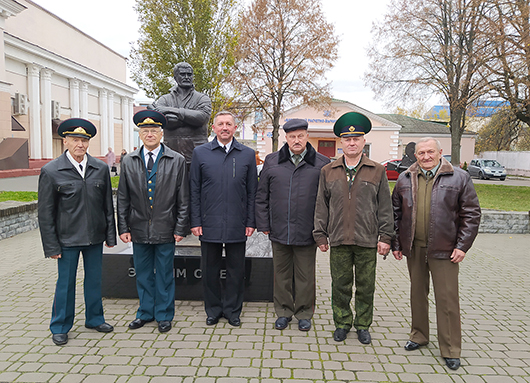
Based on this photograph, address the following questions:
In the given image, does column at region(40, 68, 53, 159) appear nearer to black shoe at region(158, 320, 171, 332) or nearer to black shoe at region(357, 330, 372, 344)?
black shoe at region(158, 320, 171, 332)

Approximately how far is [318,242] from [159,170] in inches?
66.8

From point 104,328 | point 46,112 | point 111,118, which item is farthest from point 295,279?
point 111,118

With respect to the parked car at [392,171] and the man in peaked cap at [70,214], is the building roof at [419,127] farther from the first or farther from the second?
the man in peaked cap at [70,214]

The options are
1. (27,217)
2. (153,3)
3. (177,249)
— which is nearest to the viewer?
→ (177,249)

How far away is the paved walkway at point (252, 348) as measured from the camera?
10.4 ft

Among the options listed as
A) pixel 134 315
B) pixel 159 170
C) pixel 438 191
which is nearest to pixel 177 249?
pixel 134 315

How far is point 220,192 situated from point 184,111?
Answer: 2203 millimetres

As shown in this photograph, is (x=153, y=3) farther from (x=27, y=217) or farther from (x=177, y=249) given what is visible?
(x=177, y=249)

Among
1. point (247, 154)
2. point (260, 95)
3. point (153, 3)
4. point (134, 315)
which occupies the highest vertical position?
point (153, 3)

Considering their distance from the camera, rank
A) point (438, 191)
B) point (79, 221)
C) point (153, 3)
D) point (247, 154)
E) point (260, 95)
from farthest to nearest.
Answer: point (260, 95) < point (153, 3) < point (247, 154) < point (79, 221) < point (438, 191)

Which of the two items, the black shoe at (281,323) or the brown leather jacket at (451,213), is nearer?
the brown leather jacket at (451,213)

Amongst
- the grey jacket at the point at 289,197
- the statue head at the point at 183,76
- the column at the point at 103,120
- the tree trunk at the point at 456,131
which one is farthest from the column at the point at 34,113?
the grey jacket at the point at 289,197

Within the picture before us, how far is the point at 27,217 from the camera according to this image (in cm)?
923

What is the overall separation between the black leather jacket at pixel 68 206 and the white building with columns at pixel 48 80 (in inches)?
727
